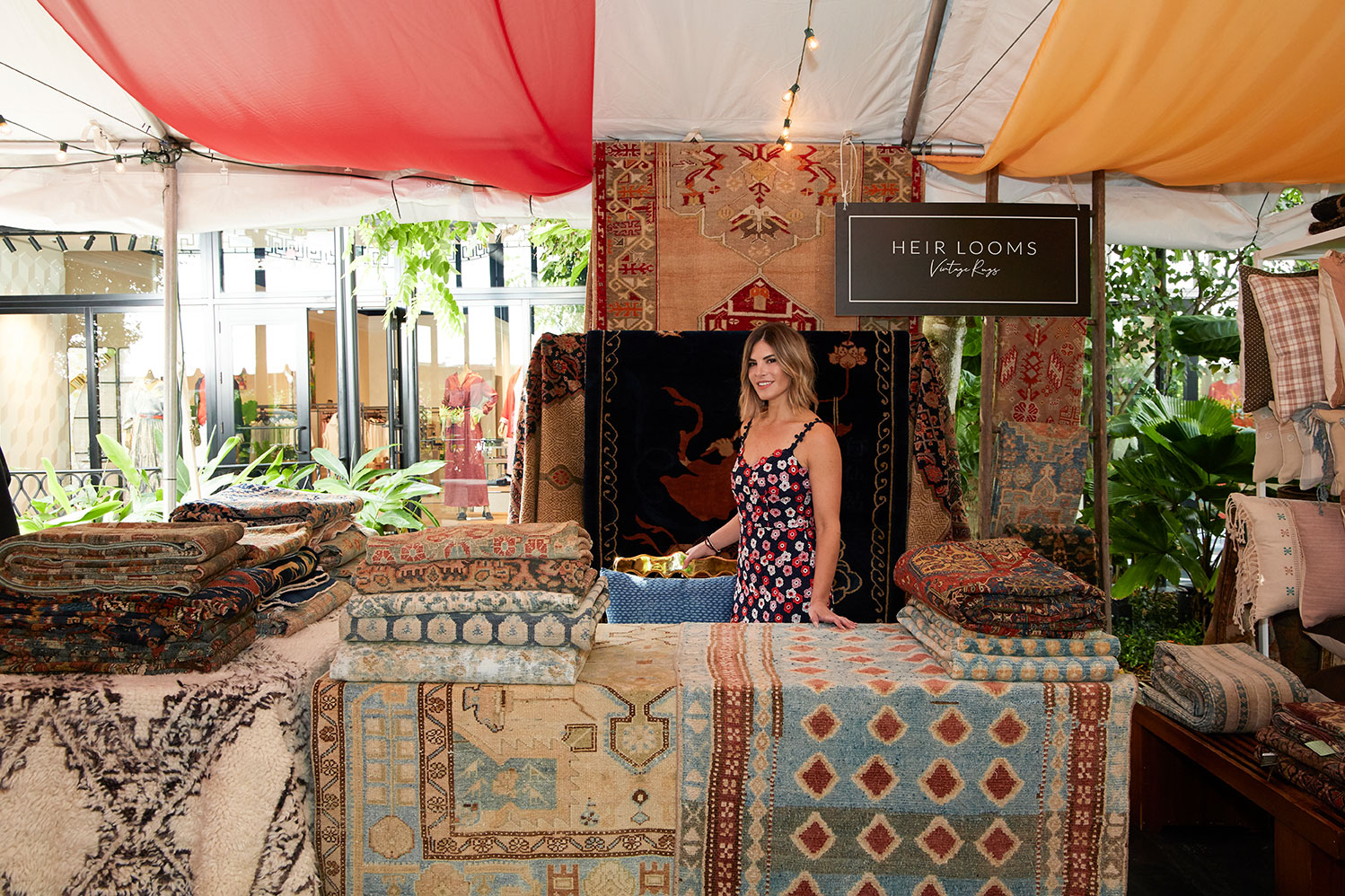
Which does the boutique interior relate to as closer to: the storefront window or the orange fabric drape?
the orange fabric drape

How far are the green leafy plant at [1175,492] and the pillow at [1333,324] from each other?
220 cm

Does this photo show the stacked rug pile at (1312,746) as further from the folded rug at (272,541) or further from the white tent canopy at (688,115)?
the folded rug at (272,541)

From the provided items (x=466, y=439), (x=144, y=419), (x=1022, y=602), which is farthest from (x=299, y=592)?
(x=144, y=419)

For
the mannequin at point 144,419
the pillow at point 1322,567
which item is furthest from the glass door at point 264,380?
the pillow at point 1322,567

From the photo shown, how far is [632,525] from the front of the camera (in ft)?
10.5

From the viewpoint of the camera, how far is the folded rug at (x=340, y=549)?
2.16 m

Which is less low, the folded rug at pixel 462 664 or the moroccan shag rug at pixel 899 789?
the folded rug at pixel 462 664

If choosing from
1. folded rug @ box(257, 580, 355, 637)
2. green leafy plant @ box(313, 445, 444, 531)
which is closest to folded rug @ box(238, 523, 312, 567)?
folded rug @ box(257, 580, 355, 637)

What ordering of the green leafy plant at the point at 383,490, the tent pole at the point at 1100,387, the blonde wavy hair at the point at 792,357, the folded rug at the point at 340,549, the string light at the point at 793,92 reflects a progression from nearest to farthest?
1. the folded rug at the point at 340,549
2. the blonde wavy hair at the point at 792,357
3. the string light at the point at 793,92
4. the tent pole at the point at 1100,387
5. the green leafy plant at the point at 383,490

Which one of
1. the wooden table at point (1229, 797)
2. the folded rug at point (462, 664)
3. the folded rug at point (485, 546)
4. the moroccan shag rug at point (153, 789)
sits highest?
the folded rug at point (485, 546)

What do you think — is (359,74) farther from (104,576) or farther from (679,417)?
(104,576)

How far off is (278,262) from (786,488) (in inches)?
280

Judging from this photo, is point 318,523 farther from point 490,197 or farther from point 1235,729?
point 1235,729

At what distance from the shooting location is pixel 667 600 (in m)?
2.70
